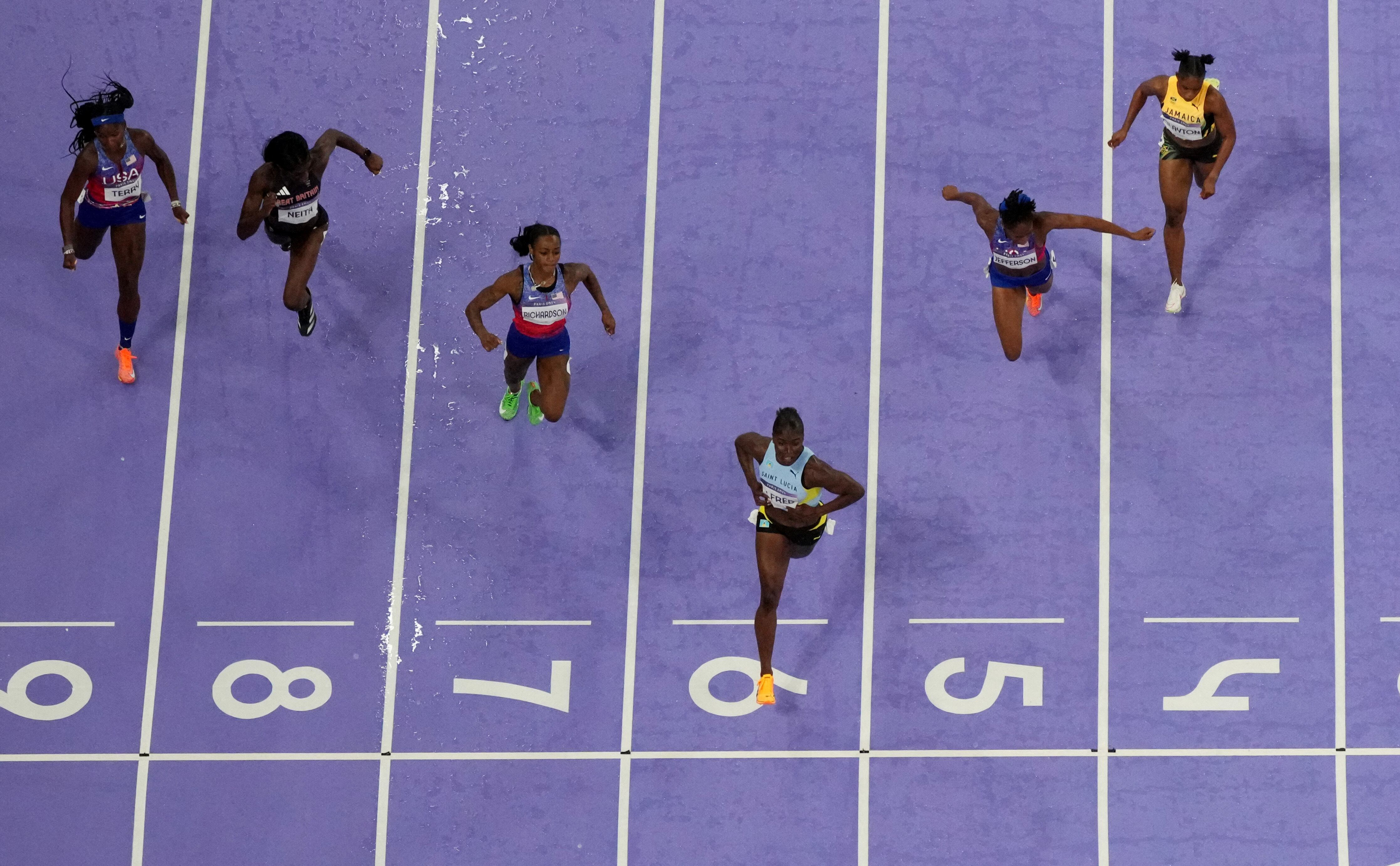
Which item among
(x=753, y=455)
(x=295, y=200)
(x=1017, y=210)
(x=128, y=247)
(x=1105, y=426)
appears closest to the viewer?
(x=753, y=455)

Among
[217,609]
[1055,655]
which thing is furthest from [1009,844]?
[217,609]

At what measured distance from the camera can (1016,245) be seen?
880cm

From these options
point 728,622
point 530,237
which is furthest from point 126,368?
point 728,622

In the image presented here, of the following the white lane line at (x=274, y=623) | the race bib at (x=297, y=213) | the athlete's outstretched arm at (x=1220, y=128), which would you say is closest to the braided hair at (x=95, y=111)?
the race bib at (x=297, y=213)

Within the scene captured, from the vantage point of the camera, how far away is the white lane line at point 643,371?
30.3 feet

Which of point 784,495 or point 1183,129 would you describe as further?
point 1183,129

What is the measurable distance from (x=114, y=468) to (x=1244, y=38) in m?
7.41

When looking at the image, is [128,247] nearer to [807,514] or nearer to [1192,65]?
[807,514]

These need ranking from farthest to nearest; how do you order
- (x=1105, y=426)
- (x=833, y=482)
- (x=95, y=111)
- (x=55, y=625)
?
(x=1105, y=426) → (x=55, y=625) → (x=95, y=111) → (x=833, y=482)

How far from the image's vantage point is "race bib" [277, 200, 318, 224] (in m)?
8.86

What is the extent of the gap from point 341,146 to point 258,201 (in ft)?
2.22

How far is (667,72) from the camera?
390 inches

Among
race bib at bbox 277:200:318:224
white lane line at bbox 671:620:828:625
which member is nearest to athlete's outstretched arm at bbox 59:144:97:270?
race bib at bbox 277:200:318:224

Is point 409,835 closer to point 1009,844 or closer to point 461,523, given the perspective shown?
point 461,523
